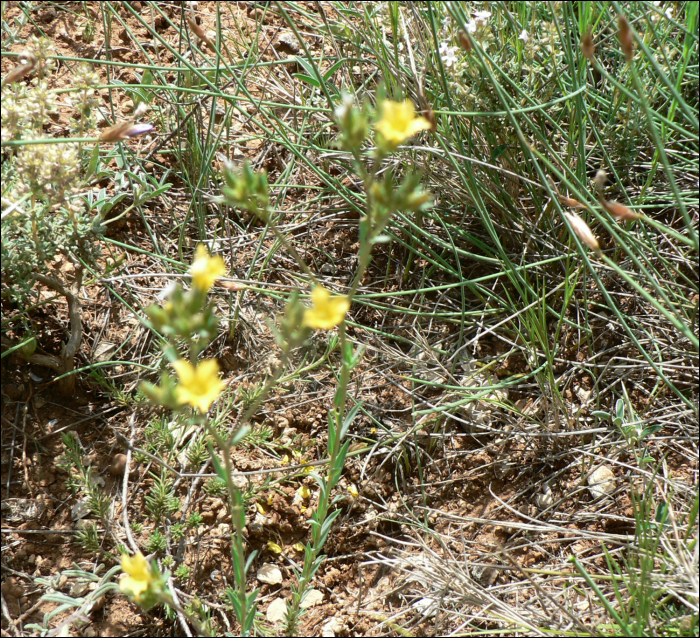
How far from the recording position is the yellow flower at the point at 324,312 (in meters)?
1.16

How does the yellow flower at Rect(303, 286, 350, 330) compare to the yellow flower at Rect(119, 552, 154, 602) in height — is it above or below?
above

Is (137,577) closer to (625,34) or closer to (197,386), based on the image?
(197,386)

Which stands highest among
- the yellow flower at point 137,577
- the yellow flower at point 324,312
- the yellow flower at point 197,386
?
the yellow flower at point 324,312

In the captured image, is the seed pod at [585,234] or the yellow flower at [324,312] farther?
the seed pod at [585,234]

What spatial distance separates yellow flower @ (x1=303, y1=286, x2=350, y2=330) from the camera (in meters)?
1.16

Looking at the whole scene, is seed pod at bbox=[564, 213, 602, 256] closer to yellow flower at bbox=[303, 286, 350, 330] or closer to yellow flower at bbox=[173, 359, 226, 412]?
yellow flower at bbox=[303, 286, 350, 330]

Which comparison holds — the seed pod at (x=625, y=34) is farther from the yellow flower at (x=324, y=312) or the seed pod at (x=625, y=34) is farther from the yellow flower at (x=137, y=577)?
the yellow flower at (x=137, y=577)

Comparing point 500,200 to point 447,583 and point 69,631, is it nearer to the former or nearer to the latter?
point 447,583

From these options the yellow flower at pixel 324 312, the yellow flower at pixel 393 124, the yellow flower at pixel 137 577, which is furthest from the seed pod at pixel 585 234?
the yellow flower at pixel 137 577

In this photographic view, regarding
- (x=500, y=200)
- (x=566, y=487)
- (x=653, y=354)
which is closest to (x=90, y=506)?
(x=566, y=487)

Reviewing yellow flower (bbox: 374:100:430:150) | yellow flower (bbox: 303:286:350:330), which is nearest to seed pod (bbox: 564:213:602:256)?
yellow flower (bbox: 374:100:430:150)

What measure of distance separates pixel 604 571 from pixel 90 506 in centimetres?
153

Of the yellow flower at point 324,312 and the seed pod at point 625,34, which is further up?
the seed pod at point 625,34

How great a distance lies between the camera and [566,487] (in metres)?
2.05
